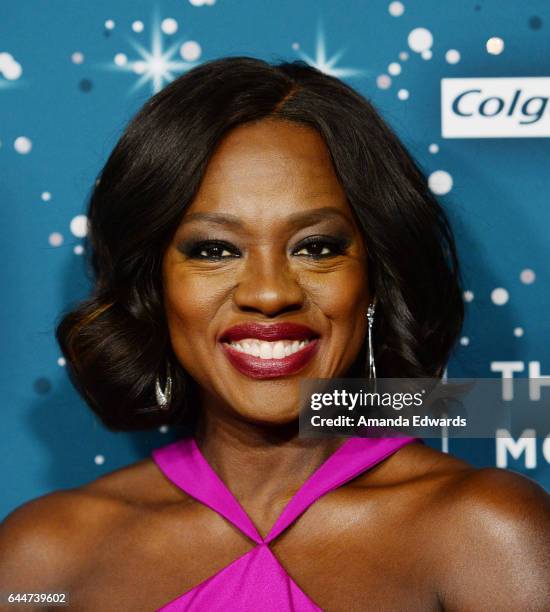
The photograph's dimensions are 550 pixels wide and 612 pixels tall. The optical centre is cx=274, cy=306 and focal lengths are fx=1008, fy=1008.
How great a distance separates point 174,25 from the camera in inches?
71.2

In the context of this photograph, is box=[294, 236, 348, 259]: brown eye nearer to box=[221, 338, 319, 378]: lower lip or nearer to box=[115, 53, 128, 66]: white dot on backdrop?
box=[221, 338, 319, 378]: lower lip

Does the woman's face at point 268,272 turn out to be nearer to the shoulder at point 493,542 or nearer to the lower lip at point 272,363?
the lower lip at point 272,363

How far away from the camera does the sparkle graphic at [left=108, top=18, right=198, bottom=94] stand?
181 centimetres

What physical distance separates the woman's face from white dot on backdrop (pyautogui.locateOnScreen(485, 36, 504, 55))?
0.48 metres

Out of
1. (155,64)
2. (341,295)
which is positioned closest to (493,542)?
(341,295)

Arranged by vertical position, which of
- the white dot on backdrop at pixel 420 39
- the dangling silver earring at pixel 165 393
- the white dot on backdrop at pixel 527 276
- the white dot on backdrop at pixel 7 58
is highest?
the white dot on backdrop at pixel 7 58

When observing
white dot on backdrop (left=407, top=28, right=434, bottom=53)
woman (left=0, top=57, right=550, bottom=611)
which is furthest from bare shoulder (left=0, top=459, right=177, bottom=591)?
white dot on backdrop (left=407, top=28, right=434, bottom=53)

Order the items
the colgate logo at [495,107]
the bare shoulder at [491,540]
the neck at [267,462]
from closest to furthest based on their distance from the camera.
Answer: the bare shoulder at [491,540] → the neck at [267,462] → the colgate logo at [495,107]

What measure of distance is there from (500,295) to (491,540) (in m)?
0.58

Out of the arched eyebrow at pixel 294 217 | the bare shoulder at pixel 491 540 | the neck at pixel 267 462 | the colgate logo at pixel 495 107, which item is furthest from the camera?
the colgate logo at pixel 495 107

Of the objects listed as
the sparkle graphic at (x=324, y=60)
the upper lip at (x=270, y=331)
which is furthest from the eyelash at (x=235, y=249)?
the sparkle graphic at (x=324, y=60)

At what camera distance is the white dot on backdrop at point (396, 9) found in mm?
1784

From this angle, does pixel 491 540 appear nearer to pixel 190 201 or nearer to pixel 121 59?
pixel 190 201

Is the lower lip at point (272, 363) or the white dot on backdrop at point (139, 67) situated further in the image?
the white dot on backdrop at point (139, 67)
